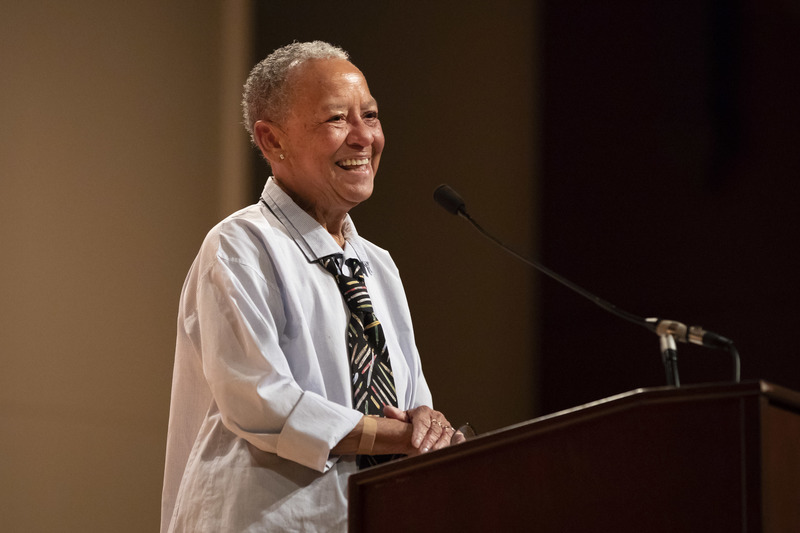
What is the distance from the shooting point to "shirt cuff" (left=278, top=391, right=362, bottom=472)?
1645mm

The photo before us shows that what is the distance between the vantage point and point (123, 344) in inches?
120

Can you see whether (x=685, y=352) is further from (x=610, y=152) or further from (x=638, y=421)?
(x=638, y=421)

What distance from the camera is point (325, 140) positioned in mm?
2039

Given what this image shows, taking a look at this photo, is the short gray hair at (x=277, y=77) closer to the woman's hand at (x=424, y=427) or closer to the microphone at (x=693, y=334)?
the woman's hand at (x=424, y=427)

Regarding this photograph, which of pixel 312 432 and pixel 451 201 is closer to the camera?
pixel 312 432

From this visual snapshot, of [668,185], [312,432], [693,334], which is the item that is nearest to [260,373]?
[312,432]

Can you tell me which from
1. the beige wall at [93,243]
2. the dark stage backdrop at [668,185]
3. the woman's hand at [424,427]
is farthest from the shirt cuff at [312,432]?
the dark stage backdrop at [668,185]

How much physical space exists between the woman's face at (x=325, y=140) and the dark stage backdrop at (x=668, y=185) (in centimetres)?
141

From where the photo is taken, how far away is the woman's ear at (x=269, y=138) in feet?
6.86

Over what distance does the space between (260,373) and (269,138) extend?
2.09 feet

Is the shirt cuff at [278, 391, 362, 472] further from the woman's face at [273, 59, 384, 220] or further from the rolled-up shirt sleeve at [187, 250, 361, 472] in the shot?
the woman's face at [273, 59, 384, 220]

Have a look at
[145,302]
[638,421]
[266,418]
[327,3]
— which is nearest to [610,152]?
[327,3]

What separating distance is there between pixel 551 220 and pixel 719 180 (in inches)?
26.7

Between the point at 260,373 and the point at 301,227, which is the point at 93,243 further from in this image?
the point at 260,373
